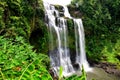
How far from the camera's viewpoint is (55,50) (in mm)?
18625

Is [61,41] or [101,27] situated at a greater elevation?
[101,27]

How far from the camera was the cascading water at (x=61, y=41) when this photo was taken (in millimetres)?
18422

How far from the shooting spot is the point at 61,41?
62.8 feet

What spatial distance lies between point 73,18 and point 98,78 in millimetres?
7371

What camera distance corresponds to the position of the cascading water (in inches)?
725

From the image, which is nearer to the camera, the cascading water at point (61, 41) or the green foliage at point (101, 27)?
the cascading water at point (61, 41)

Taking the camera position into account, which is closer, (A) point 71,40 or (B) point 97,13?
(A) point 71,40

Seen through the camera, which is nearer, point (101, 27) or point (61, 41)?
point (61, 41)

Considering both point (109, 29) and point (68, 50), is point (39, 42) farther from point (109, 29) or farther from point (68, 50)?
point (109, 29)

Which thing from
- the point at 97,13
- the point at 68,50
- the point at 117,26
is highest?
the point at 97,13

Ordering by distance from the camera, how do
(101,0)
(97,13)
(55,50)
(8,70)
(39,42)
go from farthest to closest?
(101,0) → (97,13) → (55,50) → (39,42) → (8,70)

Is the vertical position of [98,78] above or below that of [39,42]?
below

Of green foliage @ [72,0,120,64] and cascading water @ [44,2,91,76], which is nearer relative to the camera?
cascading water @ [44,2,91,76]

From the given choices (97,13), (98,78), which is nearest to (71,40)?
(97,13)
